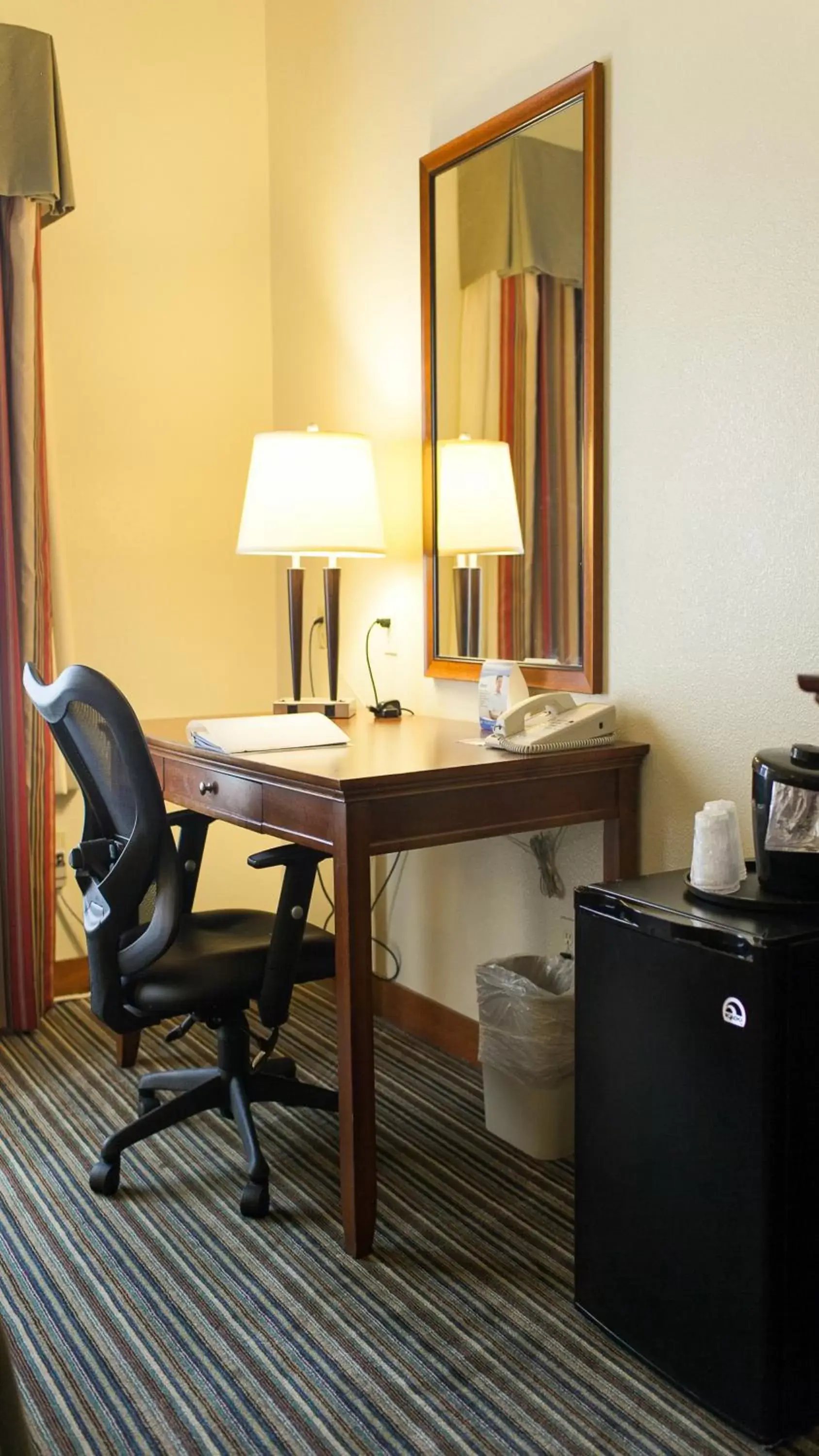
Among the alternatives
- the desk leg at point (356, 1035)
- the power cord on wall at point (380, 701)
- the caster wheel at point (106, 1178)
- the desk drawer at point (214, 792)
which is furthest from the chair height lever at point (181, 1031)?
the power cord on wall at point (380, 701)

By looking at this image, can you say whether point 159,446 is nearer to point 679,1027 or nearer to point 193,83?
point 193,83

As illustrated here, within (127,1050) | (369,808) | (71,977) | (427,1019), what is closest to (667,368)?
(369,808)

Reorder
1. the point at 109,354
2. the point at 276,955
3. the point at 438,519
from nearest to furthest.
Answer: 1. the point at 276,955
2. the point at 438,519
3. the point at 109,354

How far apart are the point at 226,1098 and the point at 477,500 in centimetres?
136

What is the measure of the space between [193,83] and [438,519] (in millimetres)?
1584

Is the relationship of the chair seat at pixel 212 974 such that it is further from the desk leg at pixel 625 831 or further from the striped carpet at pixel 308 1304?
the desk leg at pixel 625 831

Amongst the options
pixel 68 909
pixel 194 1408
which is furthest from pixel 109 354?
pixel 194 1408

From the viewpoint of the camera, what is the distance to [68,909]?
3.43 meters

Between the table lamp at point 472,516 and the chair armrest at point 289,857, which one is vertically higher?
the table lamp at point 472,516

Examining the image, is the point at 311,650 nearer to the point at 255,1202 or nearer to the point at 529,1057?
the point at 529,1057

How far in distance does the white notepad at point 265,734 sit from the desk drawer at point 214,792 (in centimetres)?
6

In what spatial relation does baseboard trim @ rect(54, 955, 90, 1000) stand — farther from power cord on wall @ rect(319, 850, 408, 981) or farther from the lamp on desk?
the lamp on desk

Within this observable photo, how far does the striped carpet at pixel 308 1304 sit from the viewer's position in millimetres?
1618

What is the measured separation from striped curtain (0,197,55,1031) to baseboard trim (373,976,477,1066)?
0.89 meters
